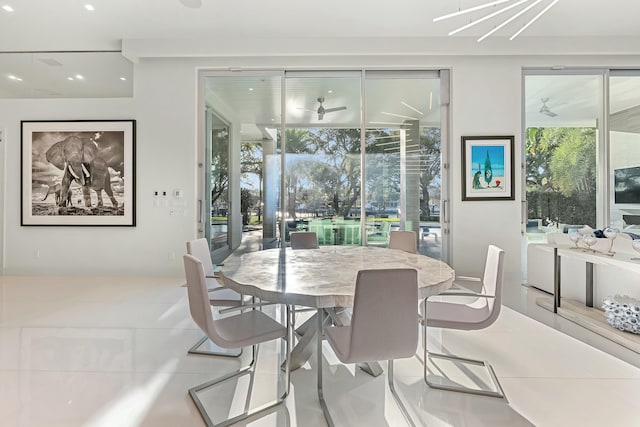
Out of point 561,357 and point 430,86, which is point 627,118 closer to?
point 430,86

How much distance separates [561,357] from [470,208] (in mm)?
2846

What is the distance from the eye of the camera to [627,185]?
4895mm

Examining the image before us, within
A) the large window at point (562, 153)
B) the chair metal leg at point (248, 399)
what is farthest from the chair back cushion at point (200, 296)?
the large window at point (562, 153)

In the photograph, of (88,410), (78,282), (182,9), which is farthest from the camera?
(78,282)

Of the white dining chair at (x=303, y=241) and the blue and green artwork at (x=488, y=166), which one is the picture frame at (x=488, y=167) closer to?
the blue and green artwork at (x=488, y=166)

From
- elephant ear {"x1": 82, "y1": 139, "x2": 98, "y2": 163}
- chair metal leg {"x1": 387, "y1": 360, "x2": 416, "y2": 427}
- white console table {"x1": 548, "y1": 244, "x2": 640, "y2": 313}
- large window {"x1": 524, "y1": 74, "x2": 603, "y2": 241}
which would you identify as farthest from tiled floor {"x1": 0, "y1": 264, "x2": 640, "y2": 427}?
elephant ear {"x1": 82, "y1": 139, "x2": 98, "y2": 163}

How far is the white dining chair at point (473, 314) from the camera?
196cm

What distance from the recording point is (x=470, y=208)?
4.93 m

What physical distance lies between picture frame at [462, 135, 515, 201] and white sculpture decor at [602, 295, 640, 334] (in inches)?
90.9

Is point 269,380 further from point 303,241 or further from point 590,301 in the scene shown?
point 590,301

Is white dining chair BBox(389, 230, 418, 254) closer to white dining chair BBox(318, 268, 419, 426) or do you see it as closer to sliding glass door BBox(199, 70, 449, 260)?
sliding glass door BBox(199, 70, 449, 260)

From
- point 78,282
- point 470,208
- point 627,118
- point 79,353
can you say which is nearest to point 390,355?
point 79,353

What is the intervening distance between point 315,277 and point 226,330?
61cm

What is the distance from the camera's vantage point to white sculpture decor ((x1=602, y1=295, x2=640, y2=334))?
8.71ft
